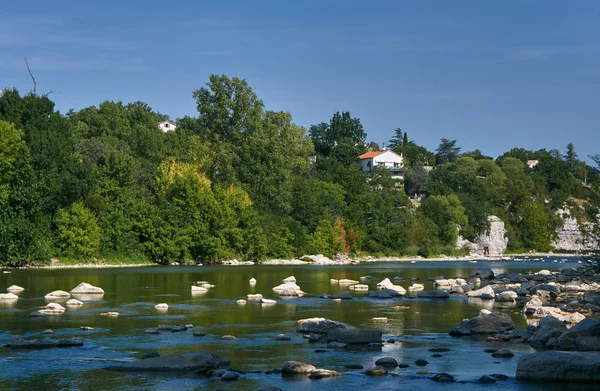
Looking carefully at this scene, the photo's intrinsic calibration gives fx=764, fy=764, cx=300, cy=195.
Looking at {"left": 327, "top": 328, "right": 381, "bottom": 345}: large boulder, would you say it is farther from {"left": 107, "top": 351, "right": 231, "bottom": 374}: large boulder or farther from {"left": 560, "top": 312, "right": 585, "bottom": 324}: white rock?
{"left": 560, "top": 312, "right": 585, "bottom": 324}: white rock

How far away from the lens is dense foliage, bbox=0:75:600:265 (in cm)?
7656

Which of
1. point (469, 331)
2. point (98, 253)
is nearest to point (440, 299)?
point (469, 331)

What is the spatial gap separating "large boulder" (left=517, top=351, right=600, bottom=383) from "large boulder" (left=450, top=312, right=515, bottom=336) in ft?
26.4

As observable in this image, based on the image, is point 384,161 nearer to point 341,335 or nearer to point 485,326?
point 485,326

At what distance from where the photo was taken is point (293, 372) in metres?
21.6

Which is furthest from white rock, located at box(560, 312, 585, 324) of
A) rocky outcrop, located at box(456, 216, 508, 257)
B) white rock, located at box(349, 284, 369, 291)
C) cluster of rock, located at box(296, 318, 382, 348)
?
rocky outcrop, located at box(456, 216, 508, 257)

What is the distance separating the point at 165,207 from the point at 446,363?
67.8 m

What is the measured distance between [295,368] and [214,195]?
73.4 meters

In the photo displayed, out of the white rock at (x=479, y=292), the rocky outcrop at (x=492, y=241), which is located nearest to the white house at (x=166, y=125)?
the rocky outcrop at (x=492, y=241)

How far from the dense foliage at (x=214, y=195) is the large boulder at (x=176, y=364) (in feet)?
60.2

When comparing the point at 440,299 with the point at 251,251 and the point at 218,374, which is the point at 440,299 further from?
the point at 251,251

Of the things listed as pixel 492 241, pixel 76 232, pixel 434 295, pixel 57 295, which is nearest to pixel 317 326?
pixel 434 295

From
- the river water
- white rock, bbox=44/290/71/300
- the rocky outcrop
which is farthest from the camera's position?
the rocky outcrop

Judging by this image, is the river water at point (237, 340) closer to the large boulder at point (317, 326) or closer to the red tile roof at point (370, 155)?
the large boulder at point (317, 326)
